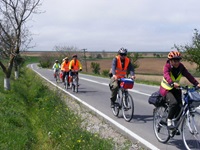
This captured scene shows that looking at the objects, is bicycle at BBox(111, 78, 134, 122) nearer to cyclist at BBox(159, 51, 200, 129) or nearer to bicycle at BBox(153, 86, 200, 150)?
cyclist at BBox(159, 51, 200, 129)

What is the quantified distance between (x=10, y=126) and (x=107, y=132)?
248cm

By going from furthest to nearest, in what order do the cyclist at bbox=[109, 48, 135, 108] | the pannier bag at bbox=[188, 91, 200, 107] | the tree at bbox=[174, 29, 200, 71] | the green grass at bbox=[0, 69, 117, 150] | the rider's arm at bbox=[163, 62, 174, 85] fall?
1. the tree at bbox=[174, 29, 200, 71]
2. the cyclist at bbox=[109, 48, 135, 108]
3. the green grass at bbox=[0, 69, 117, 150]
4. the rider's arm at bbox=[163, 62, 174, 85]
5. the pannier bag at bbox=[188, 91, 200, 107]

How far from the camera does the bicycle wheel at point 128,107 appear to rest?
853 cm

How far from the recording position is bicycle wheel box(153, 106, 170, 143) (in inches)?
251

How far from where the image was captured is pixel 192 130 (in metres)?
5.41

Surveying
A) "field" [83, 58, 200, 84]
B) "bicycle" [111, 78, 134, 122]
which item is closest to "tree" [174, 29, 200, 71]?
"field" [83, 58, 200, 84]

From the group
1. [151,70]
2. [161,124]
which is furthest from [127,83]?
[151,70]

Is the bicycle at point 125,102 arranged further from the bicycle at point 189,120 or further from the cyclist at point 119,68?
the bicycle at point 189,120

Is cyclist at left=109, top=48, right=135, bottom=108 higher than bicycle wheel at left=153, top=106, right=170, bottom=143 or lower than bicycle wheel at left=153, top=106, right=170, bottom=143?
higher

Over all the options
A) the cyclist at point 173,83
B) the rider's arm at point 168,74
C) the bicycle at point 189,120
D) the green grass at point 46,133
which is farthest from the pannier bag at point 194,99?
the green grass at point 46,133

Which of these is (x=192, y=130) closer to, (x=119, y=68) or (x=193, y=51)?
(x=119, y=68)

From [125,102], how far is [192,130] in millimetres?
3488

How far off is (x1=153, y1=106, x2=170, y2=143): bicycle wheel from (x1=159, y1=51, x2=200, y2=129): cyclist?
0.35 m

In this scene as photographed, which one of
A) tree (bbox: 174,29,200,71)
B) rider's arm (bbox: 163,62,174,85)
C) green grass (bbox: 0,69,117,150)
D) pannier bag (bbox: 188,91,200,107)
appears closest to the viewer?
pannier bag (bbox: 188,91,200,107)
